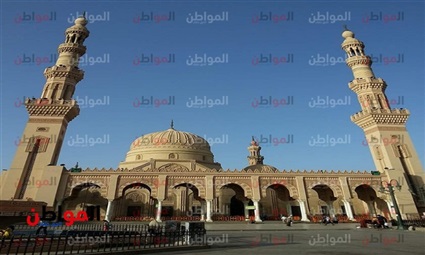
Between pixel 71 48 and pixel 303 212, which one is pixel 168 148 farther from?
pixel 303 212

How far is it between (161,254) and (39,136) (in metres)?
31.0

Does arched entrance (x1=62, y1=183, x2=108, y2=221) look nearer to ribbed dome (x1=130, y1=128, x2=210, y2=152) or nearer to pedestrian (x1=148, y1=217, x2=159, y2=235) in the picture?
ribbed dome (x1=130, y1=128, x2=210, y2=152)

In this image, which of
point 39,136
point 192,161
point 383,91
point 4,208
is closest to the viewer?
point 4,208

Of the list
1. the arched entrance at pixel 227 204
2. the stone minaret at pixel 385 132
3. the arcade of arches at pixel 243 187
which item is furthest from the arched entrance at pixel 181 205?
the stone minaret at pixel 385 132

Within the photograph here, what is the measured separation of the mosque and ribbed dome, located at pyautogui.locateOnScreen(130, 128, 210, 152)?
4911 millimetres

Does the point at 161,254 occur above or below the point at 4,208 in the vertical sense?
below

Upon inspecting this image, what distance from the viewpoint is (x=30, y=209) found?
85.5 ft

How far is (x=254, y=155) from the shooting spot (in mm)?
61844

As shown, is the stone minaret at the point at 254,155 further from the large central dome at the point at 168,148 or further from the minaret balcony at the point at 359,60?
the minaret balcony at the point at 359,60

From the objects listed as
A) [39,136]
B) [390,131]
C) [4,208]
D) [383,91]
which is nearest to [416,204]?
[390,131]

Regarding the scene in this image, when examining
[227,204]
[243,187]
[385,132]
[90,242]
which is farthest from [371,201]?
[90,242]

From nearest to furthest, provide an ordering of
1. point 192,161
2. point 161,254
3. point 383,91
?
point 161,254 < point 383,91 < point 192,161

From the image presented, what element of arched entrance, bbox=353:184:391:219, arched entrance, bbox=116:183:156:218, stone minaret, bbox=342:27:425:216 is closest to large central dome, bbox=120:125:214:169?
arched entrance, bbox=116:183:156:218

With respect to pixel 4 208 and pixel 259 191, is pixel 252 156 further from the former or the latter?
pixel 4 208
